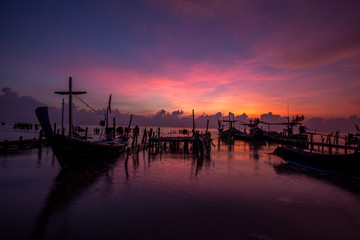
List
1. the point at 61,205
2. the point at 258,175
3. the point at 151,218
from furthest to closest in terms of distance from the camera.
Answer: the point at 258,175
the point at 61,205
the point at 151,218

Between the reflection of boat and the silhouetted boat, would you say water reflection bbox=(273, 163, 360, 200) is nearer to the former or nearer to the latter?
the reflection of boat

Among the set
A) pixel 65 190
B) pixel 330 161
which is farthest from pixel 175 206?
pixel 330 161

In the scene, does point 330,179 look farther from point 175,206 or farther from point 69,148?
point 69,148

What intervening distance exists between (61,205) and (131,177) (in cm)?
557

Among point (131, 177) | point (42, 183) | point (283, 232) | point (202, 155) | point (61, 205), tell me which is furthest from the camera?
point (202, 155)

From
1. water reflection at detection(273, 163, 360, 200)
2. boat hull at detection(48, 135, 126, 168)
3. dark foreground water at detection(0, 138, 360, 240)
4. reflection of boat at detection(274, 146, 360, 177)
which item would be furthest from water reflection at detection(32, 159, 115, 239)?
reflection of boat at detection(274, 146, 360, 177)

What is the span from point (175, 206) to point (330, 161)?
536 inches

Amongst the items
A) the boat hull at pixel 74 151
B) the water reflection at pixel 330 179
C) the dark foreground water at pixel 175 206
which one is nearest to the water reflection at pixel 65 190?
the dark foreground water at pixel 175 206

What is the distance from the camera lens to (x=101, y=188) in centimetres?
1128

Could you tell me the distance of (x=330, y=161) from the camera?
15.0 metres

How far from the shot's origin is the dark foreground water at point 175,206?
21.9 ft

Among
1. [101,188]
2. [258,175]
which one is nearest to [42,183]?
[101,188]

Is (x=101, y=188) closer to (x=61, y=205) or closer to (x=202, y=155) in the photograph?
(x=61, y=205)

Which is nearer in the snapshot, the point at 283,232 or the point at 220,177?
the point at 283,232
